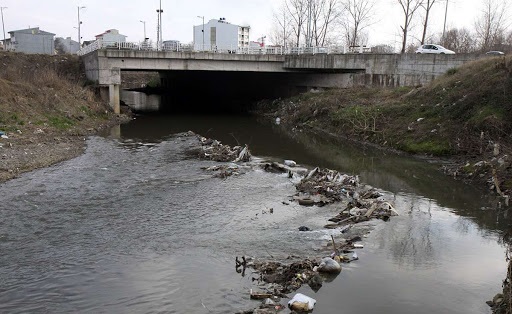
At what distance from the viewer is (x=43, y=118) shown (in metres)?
25.4

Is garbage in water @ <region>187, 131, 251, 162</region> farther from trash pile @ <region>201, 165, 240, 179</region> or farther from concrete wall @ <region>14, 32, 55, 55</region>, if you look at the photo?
concrete wall @ <region>14, 32, 55, 55</region>

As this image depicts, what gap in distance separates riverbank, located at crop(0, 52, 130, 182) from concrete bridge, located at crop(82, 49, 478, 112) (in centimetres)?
242

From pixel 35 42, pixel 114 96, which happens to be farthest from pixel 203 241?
pixel 35 42

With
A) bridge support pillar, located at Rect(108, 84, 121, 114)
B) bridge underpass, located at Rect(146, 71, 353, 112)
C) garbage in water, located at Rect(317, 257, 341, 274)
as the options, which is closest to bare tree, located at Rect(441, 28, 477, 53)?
bridge underpass, located at Rect(146, 71, 353, 112)

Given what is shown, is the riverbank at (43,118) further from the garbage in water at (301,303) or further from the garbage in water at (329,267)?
the garbage in water at (301,303)

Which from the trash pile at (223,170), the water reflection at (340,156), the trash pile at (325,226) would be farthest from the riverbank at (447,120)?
the trash pile at (223,170)

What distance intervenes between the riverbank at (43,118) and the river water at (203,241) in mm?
1522

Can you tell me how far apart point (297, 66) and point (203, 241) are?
30.1 meters

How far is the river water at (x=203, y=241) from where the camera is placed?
26.7 feet

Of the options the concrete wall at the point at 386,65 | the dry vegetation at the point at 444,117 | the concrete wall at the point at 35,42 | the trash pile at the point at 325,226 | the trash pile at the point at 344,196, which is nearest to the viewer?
the trash pile at the point at 325,226

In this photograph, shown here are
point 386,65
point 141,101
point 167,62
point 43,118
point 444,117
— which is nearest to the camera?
point 444,117

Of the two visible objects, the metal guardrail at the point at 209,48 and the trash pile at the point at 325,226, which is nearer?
the trash pile at the point at 325,226

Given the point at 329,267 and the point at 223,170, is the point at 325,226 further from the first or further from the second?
the point at 223,170

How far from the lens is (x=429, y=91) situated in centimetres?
2739
